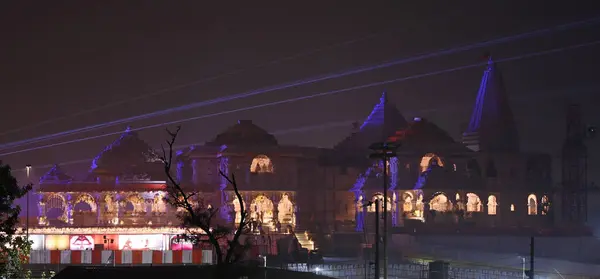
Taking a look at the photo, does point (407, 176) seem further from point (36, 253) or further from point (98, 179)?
point (36, 253)

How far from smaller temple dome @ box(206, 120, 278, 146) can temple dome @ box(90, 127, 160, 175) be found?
189 inches

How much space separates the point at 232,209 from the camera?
71.9 meters

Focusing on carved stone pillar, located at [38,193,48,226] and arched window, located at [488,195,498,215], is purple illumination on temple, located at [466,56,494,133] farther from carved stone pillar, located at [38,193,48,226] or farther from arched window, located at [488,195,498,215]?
carved stone pillar, located at [38,193,48,226]

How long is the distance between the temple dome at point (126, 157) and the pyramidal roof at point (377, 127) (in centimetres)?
1601

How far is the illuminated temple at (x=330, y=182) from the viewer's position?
69875 mm

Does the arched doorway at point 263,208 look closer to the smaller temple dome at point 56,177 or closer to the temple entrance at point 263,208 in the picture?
the temple entrance at point 263,208

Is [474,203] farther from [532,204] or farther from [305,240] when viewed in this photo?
[305,240]

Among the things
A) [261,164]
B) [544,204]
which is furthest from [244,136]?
[544,204]

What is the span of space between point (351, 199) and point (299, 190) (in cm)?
511

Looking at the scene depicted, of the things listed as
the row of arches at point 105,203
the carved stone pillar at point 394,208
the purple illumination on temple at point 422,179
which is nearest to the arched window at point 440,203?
the purple illumination on temple at point 422,179

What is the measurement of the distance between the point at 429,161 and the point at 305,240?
1229 centimetres

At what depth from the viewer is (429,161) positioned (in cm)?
7469

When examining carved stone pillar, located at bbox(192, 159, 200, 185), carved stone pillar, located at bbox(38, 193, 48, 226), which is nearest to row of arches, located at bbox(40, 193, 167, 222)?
carved stone pillar, located at bbox(38, 193, 48, 226)

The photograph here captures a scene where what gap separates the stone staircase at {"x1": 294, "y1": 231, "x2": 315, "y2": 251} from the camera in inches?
2672
